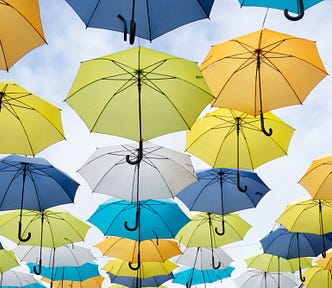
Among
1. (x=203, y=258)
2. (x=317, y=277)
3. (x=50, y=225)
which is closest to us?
(x=50, y=225)

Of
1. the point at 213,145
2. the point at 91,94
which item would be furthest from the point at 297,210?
the point at 91,94

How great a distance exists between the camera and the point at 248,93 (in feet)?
21.6

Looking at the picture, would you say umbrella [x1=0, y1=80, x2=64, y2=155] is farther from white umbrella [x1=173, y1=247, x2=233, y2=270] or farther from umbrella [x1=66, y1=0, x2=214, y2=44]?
white umbrella [x1=173, y1=247, x2=233, y2=270]

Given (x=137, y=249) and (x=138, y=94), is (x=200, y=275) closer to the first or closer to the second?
(x=137, y=249)

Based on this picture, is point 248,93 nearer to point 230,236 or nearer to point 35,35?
point 35,35

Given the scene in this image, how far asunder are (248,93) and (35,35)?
9.37ft

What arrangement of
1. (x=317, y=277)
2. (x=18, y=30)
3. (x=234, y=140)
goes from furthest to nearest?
(x=317, y=277), (x=234, y=140), (x=18, y=30)

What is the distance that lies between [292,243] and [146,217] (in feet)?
12.0

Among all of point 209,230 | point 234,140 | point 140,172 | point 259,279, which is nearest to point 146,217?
point 140,172

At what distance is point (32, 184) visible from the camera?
27.1 feet

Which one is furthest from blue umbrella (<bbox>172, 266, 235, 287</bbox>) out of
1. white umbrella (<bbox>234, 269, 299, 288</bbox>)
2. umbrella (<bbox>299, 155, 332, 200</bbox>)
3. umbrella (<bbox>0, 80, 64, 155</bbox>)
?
umbrella (<bbox>0, 80, 64, 155</bbox>)

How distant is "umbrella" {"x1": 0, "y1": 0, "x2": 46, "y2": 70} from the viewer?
4852 mm

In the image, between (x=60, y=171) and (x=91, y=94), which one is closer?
(x=91, y=94)

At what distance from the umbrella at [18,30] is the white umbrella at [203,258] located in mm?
8403
